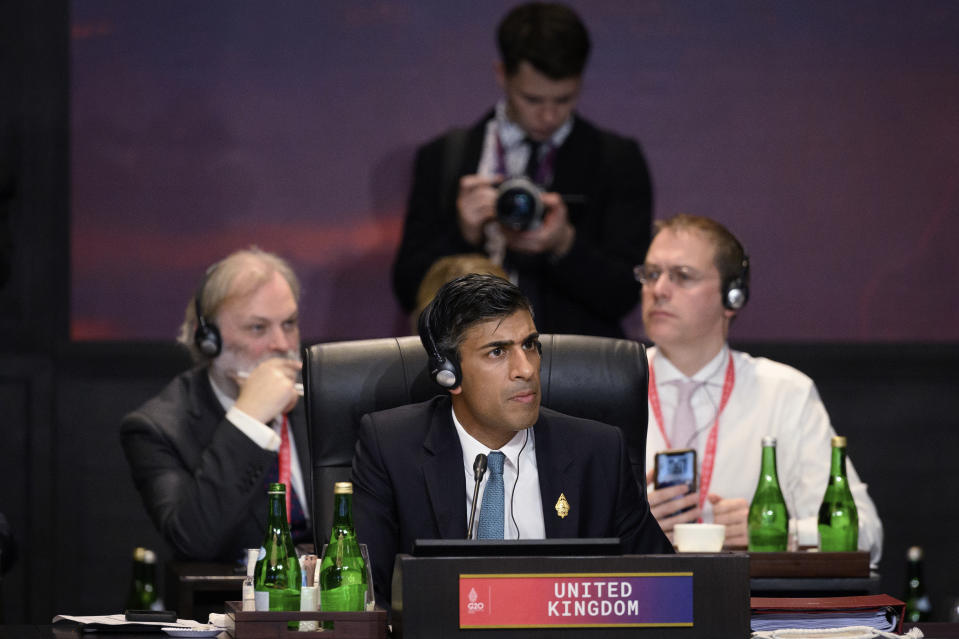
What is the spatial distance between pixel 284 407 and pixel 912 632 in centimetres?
179

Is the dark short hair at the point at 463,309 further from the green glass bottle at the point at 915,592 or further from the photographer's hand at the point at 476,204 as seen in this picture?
the green glass bottle at the point at 915,592

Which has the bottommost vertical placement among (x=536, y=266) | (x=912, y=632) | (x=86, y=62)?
(x=912, y=632)

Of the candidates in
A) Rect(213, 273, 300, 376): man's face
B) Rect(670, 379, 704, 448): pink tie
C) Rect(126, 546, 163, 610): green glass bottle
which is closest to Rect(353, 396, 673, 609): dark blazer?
Rect(670, 379, 704, 448): pink tie

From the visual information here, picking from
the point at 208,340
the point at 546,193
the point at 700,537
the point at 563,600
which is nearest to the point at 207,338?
the point at 208,340

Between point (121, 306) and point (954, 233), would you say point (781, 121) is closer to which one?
point (954, 233)

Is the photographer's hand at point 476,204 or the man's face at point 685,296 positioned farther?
the photographer's hand at point 476,204

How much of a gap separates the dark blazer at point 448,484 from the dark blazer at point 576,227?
171 centimetres

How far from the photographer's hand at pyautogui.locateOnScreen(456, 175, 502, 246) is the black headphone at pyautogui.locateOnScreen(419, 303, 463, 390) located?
1.73m

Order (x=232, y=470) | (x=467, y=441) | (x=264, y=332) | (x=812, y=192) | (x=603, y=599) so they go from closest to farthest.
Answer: (x=603, y=599), (x=467, y=441), (x=232, y=470), (x=264, y=332), (x=812, y=192)

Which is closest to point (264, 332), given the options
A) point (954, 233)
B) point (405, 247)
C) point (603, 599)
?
point (405, 247)

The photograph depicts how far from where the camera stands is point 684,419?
3738 mm

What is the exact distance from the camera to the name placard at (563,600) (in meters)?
2.07

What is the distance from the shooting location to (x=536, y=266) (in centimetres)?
460

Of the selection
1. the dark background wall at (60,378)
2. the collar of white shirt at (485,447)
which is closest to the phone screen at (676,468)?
the collar of white shirt at (485,447)
